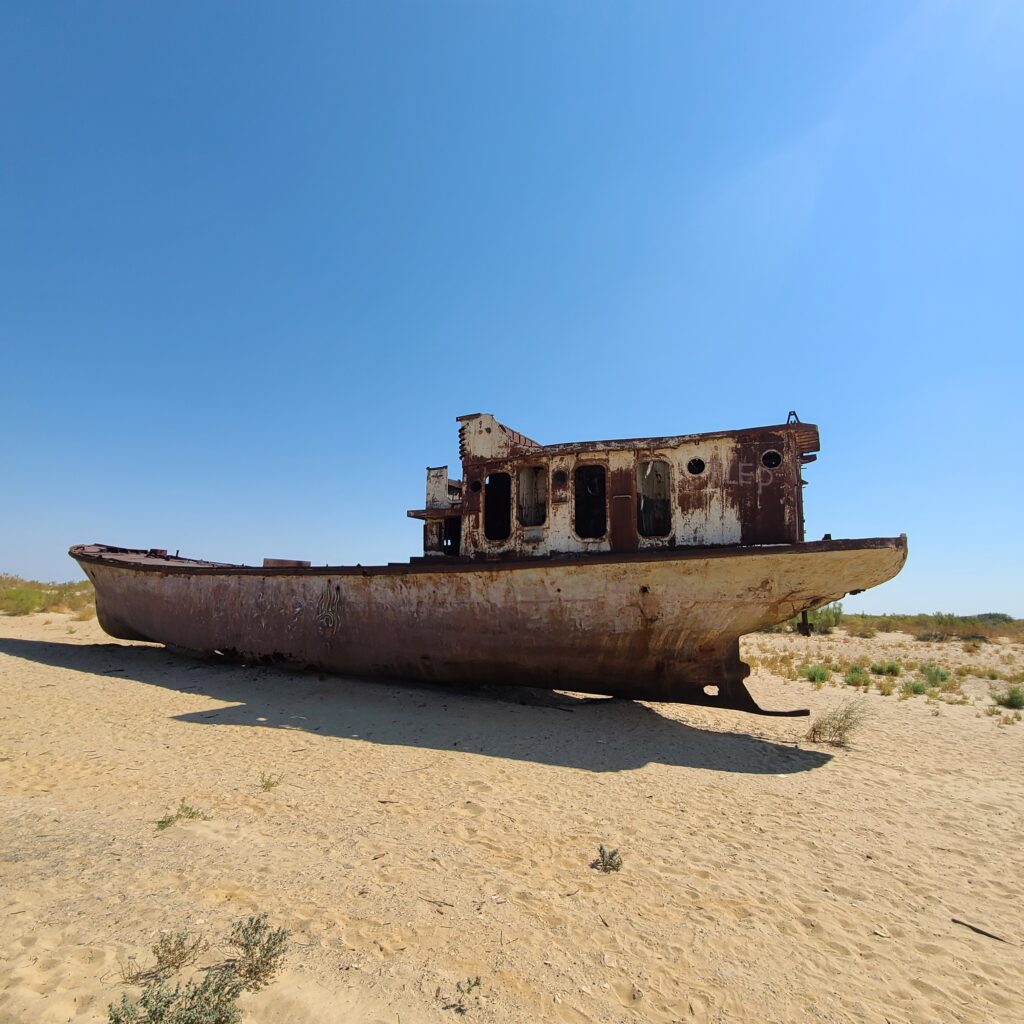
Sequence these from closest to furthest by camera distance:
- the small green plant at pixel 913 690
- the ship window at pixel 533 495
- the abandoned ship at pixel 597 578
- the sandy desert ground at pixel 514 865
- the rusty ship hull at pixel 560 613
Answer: the sandy desert ground at pixel 514 865 → the rusty ship hull at pixel 560 613 → the abandoned ship at pixel 597 578 → the ship window at pixel 533 495 → the small green plant at pixel 913 690

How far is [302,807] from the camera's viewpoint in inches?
176

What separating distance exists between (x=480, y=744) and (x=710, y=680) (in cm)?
324

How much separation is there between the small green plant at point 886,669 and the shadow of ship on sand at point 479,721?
9.77m

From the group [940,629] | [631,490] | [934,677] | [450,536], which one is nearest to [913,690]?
[934,677]

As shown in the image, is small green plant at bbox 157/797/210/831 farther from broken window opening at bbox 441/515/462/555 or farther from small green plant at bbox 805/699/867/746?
broken window opening at bbox 441/515/462/555

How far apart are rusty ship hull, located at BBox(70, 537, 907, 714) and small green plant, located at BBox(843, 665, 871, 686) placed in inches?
257

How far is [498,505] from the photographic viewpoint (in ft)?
32.2

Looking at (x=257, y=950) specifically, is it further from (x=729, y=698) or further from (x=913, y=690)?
(x=913, y=690)

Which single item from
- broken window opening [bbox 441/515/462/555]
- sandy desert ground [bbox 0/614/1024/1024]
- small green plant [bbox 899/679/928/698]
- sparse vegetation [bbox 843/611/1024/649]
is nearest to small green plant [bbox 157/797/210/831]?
sandy desert ground [bbox 0/614/1024/1024]

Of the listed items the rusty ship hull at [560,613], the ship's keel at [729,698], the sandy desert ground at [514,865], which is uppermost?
the rusty ship hull at [560,613]

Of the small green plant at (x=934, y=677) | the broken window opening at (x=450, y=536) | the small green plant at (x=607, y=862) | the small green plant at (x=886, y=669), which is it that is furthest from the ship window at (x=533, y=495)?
the small green plant at (x=886, y=669)

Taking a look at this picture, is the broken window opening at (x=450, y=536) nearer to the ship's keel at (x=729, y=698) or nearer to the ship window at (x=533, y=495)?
the ship window at (x=533, y=495)

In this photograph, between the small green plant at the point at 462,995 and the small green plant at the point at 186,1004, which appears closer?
the small green plant at the point at 186,1004

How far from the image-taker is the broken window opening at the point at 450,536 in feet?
37.4
